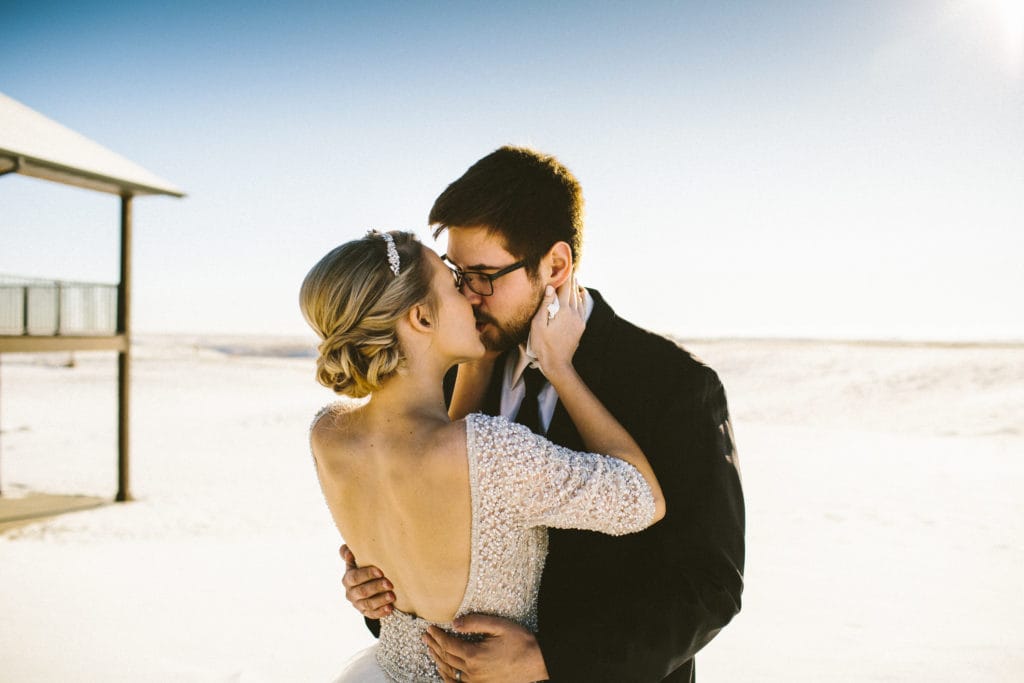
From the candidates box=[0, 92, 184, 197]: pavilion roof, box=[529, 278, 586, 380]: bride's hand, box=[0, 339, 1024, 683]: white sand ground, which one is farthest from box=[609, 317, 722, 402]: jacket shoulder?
box=[0, 92, 184, 197]: pavilion roof

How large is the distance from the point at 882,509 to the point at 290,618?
10033mm

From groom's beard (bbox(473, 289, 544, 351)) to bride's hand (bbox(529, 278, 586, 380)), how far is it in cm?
3

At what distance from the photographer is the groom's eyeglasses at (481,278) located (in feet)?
8.93

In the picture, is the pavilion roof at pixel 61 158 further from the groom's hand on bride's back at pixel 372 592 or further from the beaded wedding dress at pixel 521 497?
the beaded wedding dress at pixel 521 497

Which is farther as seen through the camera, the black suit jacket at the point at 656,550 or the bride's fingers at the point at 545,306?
the bride's fingers at the point at 545,306

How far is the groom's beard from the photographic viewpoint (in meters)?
2.75

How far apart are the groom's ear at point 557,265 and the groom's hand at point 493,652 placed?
125cm

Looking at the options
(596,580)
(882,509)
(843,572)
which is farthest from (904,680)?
(882,509)

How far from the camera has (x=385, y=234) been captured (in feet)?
7.77

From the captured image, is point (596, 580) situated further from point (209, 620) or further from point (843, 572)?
point (843, 572)

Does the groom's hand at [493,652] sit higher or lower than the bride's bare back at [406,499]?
lower

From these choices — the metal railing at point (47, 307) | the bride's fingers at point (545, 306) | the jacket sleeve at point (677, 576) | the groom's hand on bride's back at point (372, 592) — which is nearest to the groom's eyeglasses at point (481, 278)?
the bride's fingers at point (545, 306)

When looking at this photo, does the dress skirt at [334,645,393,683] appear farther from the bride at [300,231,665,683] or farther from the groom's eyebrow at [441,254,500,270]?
the groom's eyebrow at [441,254,500,270]

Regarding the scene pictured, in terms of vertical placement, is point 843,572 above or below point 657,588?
below
